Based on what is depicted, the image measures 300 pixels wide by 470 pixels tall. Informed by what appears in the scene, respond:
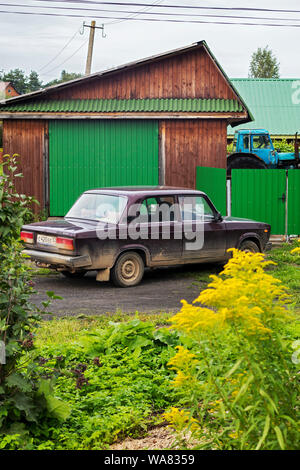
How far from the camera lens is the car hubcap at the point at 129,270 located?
35.0 ft

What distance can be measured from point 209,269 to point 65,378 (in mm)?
7643

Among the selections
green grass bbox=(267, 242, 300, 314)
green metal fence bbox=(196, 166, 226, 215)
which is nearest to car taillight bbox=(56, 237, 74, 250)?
green grass bbox=(267, 242, 300, 314)

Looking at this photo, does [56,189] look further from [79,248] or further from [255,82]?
[255,82]

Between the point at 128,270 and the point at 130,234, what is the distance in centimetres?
71

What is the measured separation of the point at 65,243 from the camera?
9.89 metres

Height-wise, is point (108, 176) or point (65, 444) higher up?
point (108, 176)

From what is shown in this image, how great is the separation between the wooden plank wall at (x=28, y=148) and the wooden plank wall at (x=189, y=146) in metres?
3.64

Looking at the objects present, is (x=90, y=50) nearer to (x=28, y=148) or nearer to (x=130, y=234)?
(x=28, y=148)

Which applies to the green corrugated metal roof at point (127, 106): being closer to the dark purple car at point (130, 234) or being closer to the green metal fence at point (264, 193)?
the green metal fence at point (264, 193)

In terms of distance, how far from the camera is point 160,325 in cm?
767

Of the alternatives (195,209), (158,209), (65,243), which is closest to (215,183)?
(195,209)

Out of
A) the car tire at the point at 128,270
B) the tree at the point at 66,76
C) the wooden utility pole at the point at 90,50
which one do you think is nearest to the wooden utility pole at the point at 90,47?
the wooden utility pole at the point at 90,50

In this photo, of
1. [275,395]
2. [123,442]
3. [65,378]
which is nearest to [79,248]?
[65,378]

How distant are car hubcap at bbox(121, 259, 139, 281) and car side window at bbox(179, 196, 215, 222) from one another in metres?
1.31
